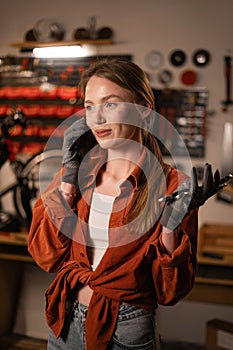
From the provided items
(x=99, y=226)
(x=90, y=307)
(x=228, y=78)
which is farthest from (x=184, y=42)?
(x=90, y=307)

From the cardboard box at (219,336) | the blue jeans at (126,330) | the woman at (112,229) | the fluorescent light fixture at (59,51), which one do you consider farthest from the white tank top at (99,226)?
the fluorescent light fixture at (59,51)

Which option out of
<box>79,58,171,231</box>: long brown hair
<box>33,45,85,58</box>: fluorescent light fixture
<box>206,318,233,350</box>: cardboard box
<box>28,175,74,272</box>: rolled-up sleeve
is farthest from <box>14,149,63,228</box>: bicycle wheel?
<box>79,58,171,231</box>: long brown hair

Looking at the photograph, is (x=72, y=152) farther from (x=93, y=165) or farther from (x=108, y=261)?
(x=108, y=261)

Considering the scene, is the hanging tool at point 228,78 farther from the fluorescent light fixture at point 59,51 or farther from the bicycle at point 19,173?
the bicycle at point 19,173

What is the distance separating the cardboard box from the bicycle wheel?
1.28 m

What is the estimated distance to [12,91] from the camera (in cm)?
390

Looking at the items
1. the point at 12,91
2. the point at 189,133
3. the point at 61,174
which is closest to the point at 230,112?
the point at 189,133

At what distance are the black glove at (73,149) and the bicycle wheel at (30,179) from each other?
1.83 m

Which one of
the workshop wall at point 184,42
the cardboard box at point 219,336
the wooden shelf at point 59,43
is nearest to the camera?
the cardboard box at point 219,336

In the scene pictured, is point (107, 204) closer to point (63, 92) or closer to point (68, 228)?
point (68, 228)

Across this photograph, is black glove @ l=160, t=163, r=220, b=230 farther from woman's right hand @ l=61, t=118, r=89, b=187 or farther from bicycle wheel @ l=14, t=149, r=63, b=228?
bicycle wheel @ l=14, t=149, r=63, b=228

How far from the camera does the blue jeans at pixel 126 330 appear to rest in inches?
53.2

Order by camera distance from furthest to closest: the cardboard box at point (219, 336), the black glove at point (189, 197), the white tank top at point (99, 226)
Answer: the cardboard box at point (219, 336) < the white tank top at point (99, 226) < the black glove at point (189, 197)

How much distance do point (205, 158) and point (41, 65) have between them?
135cm
